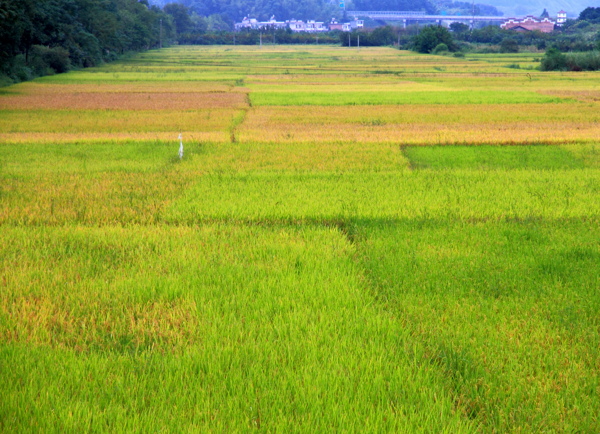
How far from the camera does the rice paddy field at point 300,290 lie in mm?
3338

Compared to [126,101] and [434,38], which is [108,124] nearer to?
[126,101]

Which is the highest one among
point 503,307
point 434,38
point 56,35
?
point 434,38

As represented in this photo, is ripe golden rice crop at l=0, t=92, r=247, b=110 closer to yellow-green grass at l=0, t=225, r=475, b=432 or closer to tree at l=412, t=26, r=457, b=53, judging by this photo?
yellow-green grass at l=0, t=225, r=475, b=432

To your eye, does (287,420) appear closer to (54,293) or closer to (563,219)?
(54,293)

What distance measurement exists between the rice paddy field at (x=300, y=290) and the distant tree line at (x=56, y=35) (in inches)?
587

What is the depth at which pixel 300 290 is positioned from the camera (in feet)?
16.8

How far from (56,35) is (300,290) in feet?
139

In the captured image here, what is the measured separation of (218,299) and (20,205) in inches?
182

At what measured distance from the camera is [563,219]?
7.59 meters

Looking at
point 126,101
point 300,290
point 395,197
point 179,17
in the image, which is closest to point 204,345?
point 300,290

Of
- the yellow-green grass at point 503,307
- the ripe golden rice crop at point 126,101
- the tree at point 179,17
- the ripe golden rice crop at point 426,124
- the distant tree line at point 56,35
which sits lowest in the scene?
the yellow-green grass at point 503,307

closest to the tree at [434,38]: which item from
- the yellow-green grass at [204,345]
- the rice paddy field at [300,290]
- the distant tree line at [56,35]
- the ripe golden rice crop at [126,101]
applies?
the distant tree line at [56,35]

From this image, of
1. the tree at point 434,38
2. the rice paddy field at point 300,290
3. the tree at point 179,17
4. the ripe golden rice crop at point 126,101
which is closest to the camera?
the rice paddy field at point 300,290

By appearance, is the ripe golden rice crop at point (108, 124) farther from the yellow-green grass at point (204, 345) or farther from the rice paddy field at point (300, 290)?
the yellow-green grass at point (204, 345)
